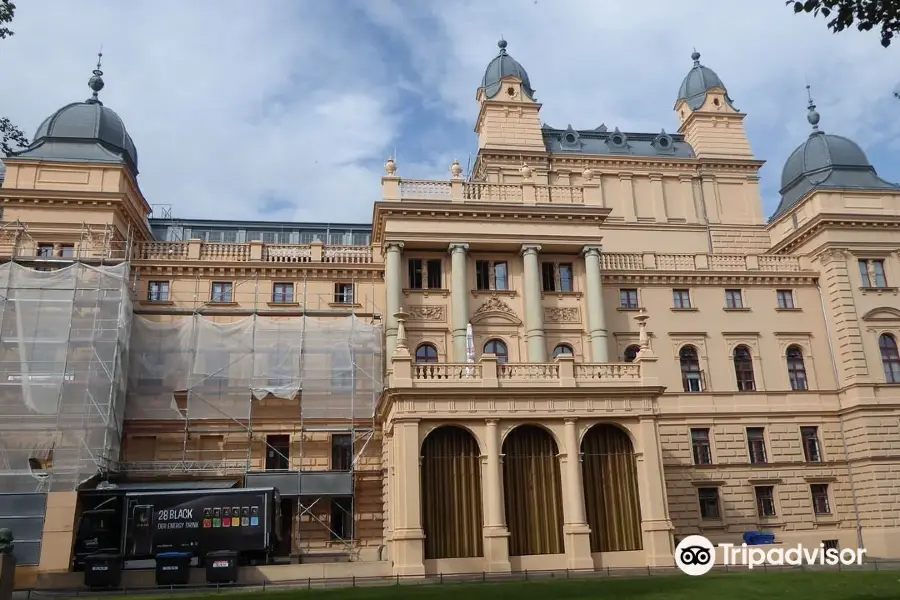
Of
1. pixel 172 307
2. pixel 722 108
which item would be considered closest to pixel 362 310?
pixel 172 307

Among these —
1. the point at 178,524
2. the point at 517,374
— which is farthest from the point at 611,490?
the point at 178,524

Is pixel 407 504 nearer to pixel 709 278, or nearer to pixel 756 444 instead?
pixel 756 444

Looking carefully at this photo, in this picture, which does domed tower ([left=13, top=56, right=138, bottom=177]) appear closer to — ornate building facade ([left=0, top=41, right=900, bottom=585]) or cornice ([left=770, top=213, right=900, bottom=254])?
ornate building facade ([left=0, top=41, right=900, bottom=585])

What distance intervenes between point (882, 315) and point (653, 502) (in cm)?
2159

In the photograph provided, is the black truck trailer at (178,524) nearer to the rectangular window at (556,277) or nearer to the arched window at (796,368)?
the rectangular window at (556,277)

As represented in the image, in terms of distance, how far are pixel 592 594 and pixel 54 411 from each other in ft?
75.9

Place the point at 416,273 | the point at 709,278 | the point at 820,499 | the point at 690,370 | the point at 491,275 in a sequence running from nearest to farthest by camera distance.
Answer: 1. the point at 416,273
2. the point at 820,499
3. the point at 491,275
4. the point at 690,370
5. the point at 709,278

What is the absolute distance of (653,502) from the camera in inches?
1163

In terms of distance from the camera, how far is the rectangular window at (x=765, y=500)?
4016 centimetres

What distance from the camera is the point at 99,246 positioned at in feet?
125

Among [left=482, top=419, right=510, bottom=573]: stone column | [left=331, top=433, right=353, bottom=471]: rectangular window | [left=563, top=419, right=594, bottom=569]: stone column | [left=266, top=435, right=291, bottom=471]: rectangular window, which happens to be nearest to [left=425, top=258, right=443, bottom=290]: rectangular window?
[left=331, top=433, right=353, bottom=471]: rectangular window

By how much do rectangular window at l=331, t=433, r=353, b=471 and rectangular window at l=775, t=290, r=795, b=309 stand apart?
2512cm

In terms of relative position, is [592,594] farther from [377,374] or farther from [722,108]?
[722,108]

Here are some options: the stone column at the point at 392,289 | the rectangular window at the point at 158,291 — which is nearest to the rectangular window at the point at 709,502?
the stone column at the point at 392,289
